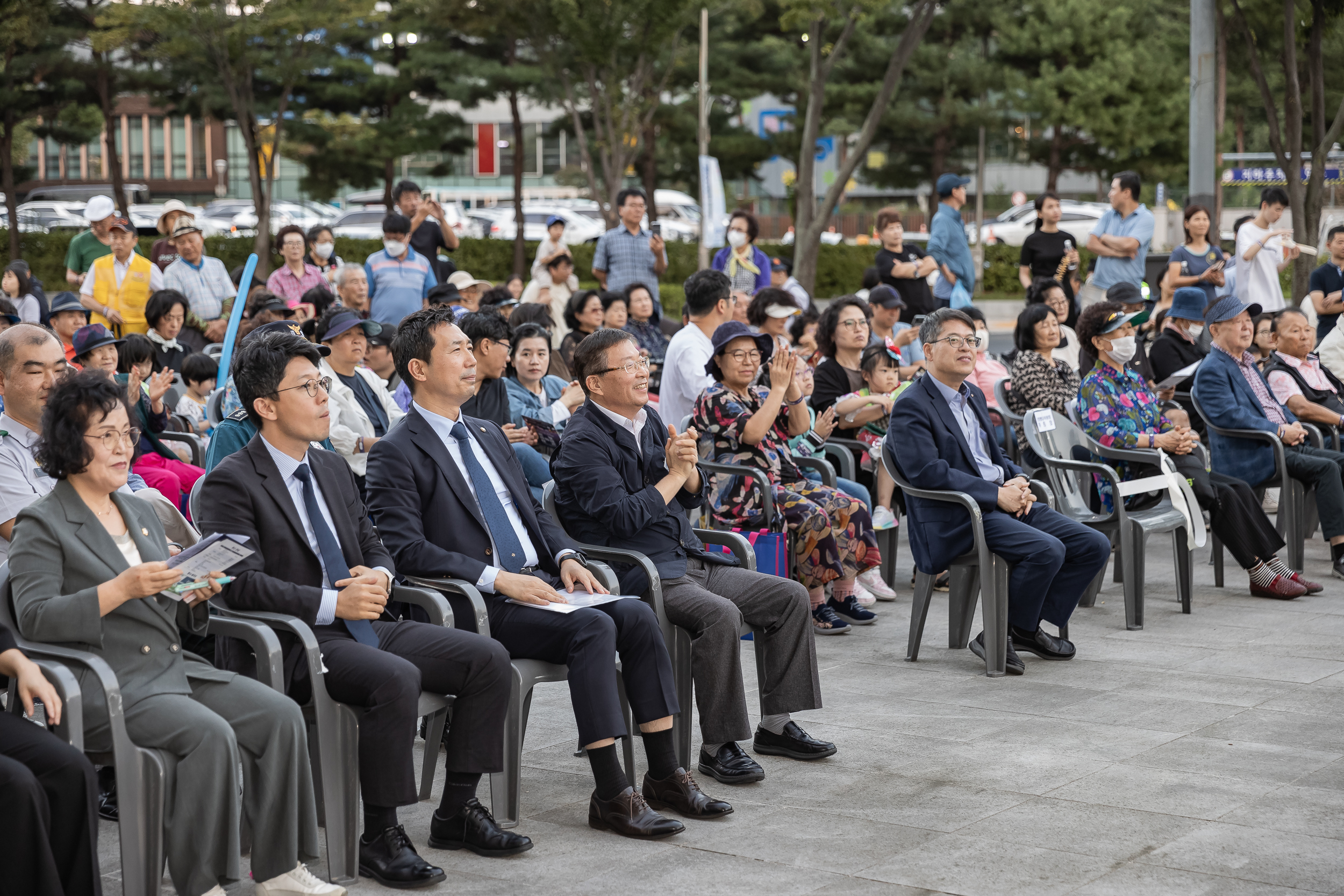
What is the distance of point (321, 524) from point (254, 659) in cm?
40

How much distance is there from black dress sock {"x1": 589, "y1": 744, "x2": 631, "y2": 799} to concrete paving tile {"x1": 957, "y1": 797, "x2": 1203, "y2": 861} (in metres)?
0.93

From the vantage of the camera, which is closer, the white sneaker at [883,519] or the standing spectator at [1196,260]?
the white sneaker at [883,519]

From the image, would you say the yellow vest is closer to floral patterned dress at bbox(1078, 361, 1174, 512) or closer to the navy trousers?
floral patterned dress at bbox(1078, 361, 1174, 512)

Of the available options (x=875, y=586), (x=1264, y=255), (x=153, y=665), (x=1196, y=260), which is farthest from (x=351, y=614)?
(x=1264, y=255)

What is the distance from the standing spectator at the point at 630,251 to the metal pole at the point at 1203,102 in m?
4.10

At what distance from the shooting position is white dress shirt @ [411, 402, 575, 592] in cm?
445

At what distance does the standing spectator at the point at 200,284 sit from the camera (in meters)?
9.36

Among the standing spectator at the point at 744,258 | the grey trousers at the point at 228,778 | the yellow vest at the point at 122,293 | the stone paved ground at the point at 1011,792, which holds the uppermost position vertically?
the standing spectator at the point at 744,258

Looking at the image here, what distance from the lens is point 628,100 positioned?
77.1 ft

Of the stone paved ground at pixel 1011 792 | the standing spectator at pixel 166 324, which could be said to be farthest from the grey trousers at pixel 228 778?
the standing spectator at pixel 166 324

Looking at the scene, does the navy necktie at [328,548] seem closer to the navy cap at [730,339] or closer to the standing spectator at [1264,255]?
the navy cap at [730,339]

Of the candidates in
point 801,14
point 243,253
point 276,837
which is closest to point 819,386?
point 276,837

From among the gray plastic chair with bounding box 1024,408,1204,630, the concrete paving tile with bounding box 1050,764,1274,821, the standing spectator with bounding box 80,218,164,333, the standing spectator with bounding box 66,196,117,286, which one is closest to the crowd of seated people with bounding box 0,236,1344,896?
the gray plastic chair with bounding box 1024,408,1204,630

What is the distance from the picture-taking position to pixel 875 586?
7.32 metres
